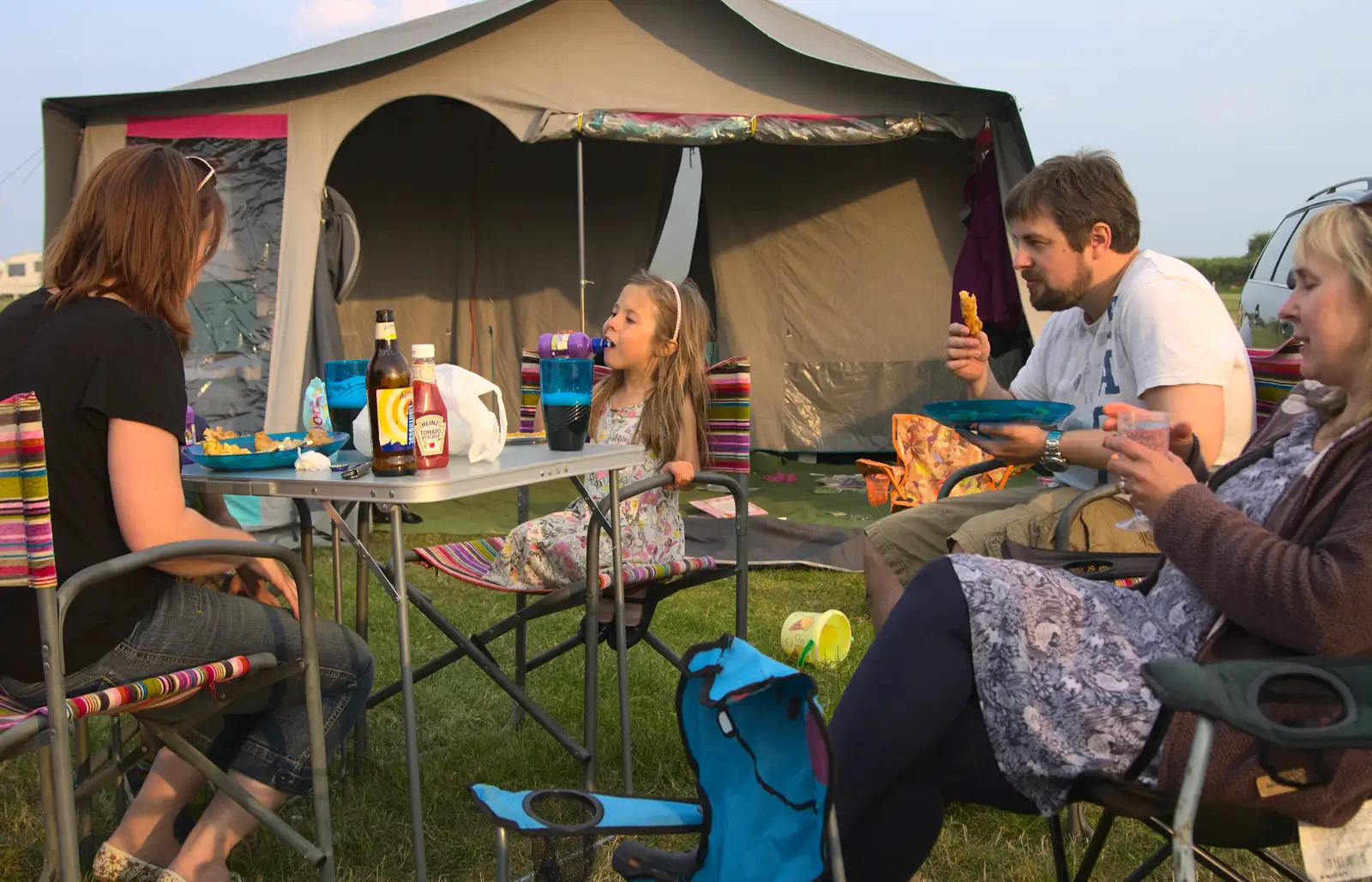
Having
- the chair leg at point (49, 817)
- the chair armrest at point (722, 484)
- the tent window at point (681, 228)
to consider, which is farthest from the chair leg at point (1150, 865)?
the tent window at point (681, 228)

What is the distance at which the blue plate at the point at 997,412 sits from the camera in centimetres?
221

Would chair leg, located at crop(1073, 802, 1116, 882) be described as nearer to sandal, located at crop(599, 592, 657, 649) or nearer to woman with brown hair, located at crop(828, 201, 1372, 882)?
woman with brown hair, located at crop(828, 201, 1372, 882)

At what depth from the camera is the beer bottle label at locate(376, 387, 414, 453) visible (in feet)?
5.85

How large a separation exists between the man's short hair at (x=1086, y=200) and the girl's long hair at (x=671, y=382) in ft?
2.66

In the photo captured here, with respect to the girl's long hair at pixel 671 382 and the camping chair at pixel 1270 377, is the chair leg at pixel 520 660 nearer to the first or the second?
the girl's long hair at pixel 671 382

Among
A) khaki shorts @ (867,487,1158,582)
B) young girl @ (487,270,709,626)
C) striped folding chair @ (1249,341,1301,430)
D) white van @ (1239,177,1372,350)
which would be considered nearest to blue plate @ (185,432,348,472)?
young girl @ (487,270,709,626)

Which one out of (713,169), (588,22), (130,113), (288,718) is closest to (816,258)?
(713,169)

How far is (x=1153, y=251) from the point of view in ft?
8.14

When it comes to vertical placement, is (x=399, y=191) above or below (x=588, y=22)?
below

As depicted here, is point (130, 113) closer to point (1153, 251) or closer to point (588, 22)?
point (588, 22)

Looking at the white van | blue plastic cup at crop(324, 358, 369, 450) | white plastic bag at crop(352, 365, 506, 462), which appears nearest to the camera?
white plastic bag at crop(352, 365, 506, 462)

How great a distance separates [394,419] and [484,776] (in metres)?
1.03

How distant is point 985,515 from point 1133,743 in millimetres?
1059

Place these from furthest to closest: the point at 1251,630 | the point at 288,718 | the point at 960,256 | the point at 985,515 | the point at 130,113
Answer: the point at 960,256, the point at 130,113, the point at 985,515, the point at 288,718, the point at 1251,630
